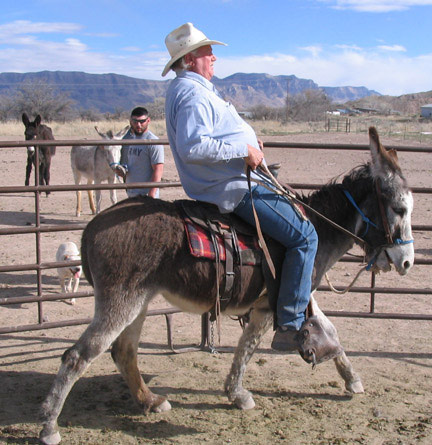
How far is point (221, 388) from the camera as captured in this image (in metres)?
4.41

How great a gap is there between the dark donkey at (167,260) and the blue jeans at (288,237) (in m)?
0.16

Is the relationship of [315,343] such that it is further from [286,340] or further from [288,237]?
[288,237]

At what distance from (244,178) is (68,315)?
3677 millimetres

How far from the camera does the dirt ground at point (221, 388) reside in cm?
370

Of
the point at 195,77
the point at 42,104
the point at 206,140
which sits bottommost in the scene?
the point at 206,140

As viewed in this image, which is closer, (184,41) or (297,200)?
→ (184,41)

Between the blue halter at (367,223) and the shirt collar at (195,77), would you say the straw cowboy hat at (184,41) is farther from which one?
the blue halter at (367,223)

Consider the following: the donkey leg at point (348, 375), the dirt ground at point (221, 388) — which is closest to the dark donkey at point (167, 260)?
the dirt ground at point (221, 388)

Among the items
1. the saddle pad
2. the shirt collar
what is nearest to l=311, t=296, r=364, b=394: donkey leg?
the saddle pad

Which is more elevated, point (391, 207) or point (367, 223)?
point (391, 207)

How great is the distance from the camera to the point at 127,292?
3383 millimetres

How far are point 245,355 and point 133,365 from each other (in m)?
0.84

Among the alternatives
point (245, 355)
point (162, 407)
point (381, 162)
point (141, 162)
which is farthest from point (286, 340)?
point (141, 162)

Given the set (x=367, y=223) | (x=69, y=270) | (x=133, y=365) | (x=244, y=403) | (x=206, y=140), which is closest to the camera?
(x=206, y=140)
